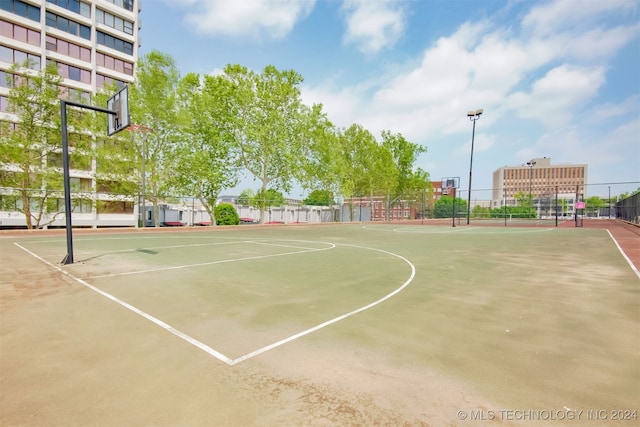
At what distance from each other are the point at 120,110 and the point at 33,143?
1803 cm

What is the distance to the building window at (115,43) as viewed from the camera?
40969 mm

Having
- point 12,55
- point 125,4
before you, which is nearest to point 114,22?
point 125,4

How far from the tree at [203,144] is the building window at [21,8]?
942 inches

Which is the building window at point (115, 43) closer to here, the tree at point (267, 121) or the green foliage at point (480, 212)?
the tree at point (267, 121)

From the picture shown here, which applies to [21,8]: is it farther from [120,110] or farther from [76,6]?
[120,110]

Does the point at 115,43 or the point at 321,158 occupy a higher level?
the point at 115,43

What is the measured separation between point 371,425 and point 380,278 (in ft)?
16.6

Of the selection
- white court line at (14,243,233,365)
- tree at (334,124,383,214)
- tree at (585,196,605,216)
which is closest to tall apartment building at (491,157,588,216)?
tree at (585,196,605,216)

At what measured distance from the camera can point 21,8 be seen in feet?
114

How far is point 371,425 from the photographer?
2.29 metres

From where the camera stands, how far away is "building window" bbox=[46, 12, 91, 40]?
36969mm

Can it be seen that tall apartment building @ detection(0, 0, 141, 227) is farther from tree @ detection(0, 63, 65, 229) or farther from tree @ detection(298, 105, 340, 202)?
tree @ detection(298, 105, 340, 202)

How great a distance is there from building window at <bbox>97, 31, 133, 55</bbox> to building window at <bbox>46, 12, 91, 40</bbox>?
57.4 inches

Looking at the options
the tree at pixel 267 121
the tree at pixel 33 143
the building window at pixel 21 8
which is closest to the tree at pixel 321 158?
the tree at pixel 267 121
